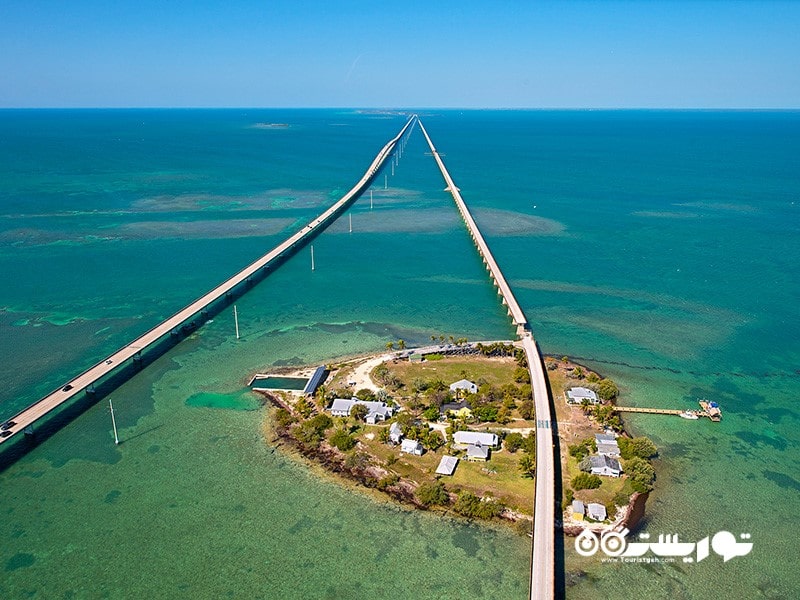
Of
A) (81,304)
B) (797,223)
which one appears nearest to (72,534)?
(81,304)

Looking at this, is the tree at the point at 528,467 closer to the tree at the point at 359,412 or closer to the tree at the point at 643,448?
the tree at the point at 643,448

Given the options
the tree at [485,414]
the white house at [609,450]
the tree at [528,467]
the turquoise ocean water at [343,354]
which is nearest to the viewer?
the turquoise ocean water at [343,354]

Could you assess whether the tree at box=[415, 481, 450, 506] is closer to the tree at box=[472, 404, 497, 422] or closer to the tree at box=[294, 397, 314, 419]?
the tree at box=[472, 404, 497, 422]

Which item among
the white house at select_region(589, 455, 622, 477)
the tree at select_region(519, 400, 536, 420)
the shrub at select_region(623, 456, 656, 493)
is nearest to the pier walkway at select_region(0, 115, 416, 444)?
the tree at select_region(519, 400, 536, 420)

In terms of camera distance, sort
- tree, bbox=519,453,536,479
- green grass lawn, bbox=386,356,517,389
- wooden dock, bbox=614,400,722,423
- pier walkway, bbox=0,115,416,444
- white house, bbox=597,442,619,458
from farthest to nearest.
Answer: green grass lawn, bbox=386,356,517,389 → wooden dock, bbox=614,400,722,423 → pier walkway, bbox=0,115,416,444 → white house, bbox=597,442,619,458 → tree, bbox=519,453,536,479

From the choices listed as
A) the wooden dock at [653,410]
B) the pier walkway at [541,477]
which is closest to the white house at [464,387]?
the pier walkway at [541,477]
